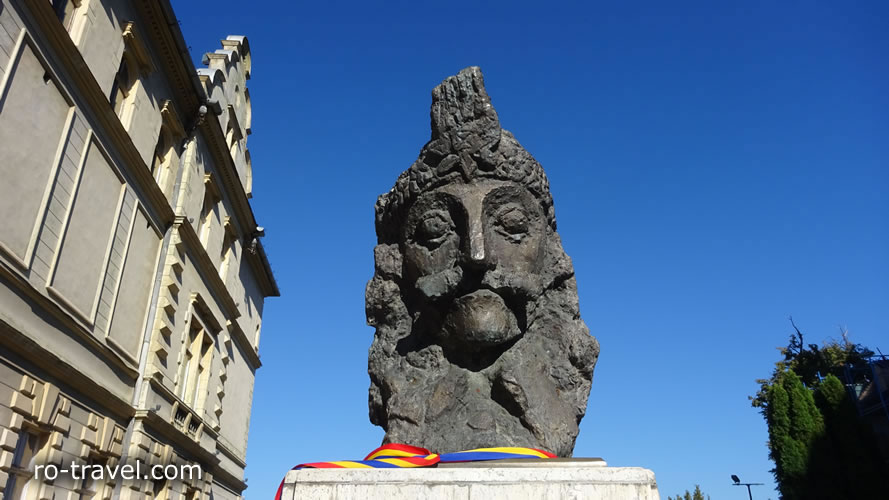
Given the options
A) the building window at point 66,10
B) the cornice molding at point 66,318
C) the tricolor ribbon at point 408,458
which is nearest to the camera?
the tricolor ribbon at point 408,458

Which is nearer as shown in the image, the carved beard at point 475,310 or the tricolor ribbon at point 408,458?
the tricolor ribbon at point 408,458

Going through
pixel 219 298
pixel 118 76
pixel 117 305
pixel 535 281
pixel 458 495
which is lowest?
pixel 458 495

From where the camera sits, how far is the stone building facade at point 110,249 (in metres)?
8.17

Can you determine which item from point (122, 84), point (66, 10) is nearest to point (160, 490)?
point (122, 84)

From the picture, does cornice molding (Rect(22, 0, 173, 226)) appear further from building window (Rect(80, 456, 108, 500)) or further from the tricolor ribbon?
the tricolor ribbon

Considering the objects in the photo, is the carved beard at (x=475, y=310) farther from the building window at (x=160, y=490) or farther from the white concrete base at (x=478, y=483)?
the building window at (x=160, y=490)

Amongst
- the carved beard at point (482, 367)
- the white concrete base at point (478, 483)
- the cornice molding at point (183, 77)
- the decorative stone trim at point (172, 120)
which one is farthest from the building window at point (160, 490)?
the white concrete base at point (478, 483)

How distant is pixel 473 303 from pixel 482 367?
64 cm

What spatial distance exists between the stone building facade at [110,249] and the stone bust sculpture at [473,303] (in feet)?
16.5

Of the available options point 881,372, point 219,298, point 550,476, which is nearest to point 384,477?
point 550,476

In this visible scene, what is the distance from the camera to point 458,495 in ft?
11.9

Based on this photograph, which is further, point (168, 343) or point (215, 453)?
point (215, 453)

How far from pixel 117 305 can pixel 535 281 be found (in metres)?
8.95

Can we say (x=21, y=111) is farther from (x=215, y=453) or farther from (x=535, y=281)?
(x=215, y=453)
